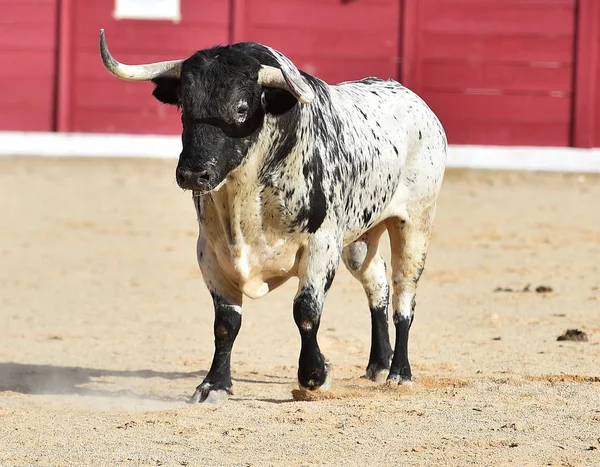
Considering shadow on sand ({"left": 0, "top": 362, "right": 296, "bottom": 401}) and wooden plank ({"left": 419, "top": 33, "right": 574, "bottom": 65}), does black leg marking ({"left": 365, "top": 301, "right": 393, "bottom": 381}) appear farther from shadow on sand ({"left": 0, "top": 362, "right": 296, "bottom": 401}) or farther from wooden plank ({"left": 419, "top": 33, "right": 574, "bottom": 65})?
wooden plank ({"left": 419, "top": 33, "right": 574, "bottom": 65})

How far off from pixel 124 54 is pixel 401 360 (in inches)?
421

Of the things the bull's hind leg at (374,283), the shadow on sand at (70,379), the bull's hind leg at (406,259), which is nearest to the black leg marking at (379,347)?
the bull's hind leg at (374,283)

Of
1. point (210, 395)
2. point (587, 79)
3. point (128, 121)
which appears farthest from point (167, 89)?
point (587, 79)

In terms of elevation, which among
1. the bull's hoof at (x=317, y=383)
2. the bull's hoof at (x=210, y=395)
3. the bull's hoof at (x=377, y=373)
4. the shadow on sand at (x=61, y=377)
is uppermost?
the bull's hoof at (x=317, y=383)

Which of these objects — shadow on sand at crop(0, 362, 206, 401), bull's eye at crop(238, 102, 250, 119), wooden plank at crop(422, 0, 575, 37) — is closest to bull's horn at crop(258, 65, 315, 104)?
bull's eye at crop(238, 102, 250, 119)

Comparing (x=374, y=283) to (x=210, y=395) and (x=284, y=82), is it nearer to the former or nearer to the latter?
(x=210, y=395)

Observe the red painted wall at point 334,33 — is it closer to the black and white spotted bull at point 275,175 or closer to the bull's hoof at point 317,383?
the black and white spotted bull at point 275,175

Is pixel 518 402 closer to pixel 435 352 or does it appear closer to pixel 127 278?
pixel 435 352

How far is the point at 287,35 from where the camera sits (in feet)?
52.7

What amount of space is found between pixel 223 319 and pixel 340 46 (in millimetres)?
10823

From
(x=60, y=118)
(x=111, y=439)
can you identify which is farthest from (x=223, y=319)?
(x=60, y=118)

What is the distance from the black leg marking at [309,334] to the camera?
541 centimetres

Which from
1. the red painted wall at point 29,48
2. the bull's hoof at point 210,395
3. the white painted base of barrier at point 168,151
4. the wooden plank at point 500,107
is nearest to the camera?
the bull's hoof at point 210,395

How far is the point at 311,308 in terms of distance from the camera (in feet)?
17.7
